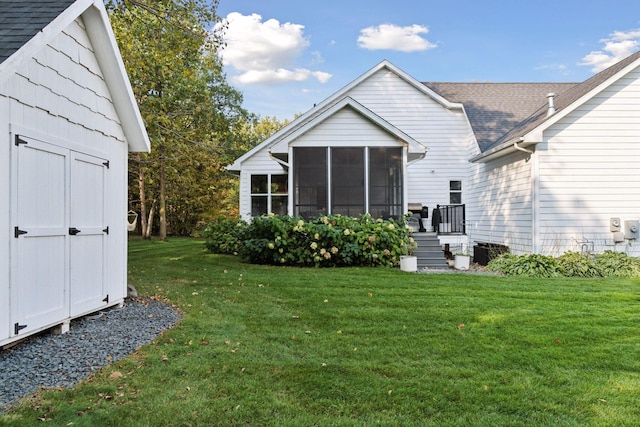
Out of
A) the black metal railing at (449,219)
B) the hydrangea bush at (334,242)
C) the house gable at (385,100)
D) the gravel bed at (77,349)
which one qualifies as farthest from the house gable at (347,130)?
the gravel bed at (77,349)

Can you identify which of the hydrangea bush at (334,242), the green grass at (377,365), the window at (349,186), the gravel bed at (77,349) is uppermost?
the window at (349,186)

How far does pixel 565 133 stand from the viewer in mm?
10023

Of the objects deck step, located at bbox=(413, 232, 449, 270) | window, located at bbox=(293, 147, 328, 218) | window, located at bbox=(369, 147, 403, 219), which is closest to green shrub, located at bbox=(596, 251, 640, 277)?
deck step, located at bbox=(413, 232, 449, 270)

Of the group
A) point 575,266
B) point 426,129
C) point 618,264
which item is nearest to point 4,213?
point 575,266

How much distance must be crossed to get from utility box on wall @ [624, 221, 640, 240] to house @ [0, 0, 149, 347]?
10.5 m

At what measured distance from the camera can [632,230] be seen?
31.9ft

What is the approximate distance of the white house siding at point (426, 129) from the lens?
14.7 m

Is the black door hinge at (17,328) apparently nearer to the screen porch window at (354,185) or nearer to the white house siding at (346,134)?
the screen porch window at (354,185)

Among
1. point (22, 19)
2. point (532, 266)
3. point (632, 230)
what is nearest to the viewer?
point (22, 19)

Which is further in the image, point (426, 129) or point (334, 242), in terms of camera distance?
point (426, 129)

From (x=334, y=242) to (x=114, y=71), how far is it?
19.0 ft

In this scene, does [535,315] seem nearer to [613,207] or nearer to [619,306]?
[619,306]

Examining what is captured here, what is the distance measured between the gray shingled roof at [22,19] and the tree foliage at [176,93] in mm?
4048

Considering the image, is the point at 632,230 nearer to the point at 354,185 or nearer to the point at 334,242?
the point at 354,185
